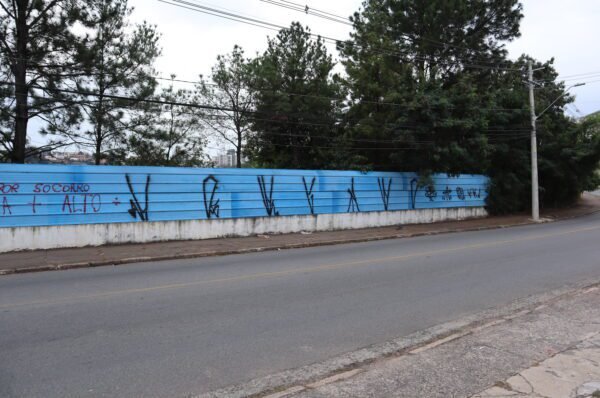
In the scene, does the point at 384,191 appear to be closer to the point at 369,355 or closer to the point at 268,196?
the point at 268,196

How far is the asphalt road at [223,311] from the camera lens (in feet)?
13.6

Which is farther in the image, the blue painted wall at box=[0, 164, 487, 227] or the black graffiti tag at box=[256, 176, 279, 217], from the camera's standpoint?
the black graffiti tag at box=[256, 176, 279, 217]

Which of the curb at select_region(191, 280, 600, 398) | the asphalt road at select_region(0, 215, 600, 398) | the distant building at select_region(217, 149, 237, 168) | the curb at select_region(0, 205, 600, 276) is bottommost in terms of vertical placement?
the curb at select_region(191, 280, 600, 398)

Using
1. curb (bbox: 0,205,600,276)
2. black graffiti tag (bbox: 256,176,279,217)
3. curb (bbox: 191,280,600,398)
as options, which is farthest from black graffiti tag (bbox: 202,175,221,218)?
curb (bbox: 191,280,600,398)

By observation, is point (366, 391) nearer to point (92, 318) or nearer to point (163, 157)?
point (92, 318)

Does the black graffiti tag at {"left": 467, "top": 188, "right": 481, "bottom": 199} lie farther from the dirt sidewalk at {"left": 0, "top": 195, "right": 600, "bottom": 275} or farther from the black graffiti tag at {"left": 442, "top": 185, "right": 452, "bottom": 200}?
the dirt sidewalk at {"left": 0, "top": 195, "right": 600, "bottom": 275}

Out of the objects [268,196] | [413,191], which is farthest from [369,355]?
[413,191]

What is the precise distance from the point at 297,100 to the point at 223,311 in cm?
2081

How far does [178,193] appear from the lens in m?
14.5

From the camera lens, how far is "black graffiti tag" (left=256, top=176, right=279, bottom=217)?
1636 centimetres

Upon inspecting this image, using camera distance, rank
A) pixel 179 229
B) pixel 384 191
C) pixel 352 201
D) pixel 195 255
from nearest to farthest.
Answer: pixel 195 255 < pixel 179 229 < pixel 352 201 < pixel 384 191

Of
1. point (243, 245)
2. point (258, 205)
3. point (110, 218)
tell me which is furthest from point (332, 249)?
point (110, 218)

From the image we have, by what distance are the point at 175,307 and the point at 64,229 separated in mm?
7785

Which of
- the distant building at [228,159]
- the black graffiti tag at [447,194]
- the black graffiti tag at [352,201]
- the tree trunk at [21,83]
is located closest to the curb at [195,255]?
the black graffiti tag at [352,201]
